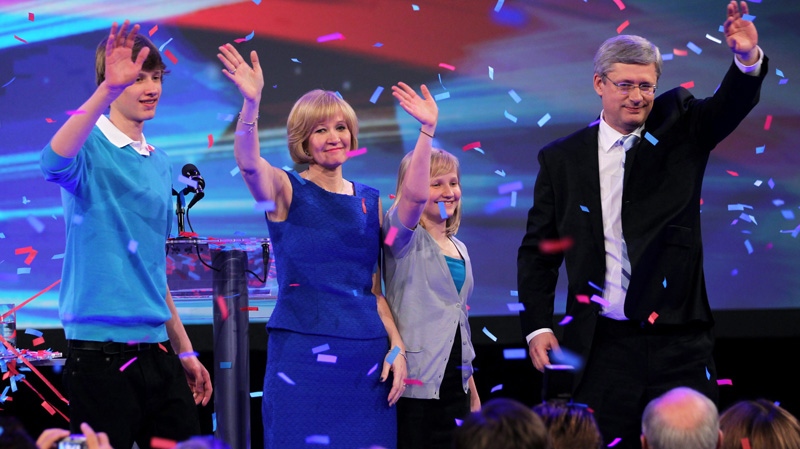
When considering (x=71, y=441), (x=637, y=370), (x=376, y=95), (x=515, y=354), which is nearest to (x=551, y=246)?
(x=637, y=370)

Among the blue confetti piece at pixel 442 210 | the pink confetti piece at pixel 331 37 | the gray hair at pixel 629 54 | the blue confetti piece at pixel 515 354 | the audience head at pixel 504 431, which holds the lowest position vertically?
the blue confetti piece at pixel 515 354

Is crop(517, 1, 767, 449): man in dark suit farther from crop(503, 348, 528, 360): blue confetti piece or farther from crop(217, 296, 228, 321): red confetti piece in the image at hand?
crop(503, 348, 528, 360): blue confetti piece

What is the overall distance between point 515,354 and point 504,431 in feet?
10.2

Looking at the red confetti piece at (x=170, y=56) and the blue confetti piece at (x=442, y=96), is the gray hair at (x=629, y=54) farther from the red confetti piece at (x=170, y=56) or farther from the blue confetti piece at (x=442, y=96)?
the red confetti piece at (x=170, y=56)

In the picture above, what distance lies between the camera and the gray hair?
2842mm

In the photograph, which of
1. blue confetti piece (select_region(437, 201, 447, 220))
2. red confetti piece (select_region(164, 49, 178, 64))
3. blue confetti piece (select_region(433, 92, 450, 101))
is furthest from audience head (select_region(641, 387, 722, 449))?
red confetti piece (select_region(164, 49, 178, 64))

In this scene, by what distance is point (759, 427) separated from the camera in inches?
73.3

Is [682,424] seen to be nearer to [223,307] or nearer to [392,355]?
[392,355]

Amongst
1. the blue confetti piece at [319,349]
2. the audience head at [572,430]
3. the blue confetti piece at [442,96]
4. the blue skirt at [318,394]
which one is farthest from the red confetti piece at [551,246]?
the blue confetti piece at [442,96]

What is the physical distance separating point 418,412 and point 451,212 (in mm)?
716

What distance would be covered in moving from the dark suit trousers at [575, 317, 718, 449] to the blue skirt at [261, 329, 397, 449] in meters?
0.65

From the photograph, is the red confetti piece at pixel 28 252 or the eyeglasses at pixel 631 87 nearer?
the eyeglasses at pixel 631 87

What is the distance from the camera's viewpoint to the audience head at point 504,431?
5.49 ft

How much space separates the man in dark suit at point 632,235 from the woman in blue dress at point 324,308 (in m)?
0.51
